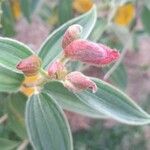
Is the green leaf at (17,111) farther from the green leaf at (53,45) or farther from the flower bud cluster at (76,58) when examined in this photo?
the flower bud cluster at (76,58)

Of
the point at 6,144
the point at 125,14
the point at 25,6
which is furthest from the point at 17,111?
the point at 125,14

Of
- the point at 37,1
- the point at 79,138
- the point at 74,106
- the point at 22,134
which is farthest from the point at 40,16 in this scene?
the point at 74,106

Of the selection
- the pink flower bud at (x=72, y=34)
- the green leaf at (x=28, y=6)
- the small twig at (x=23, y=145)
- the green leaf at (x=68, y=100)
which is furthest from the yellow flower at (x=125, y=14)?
the pink flower bud at (x=72, y=34)

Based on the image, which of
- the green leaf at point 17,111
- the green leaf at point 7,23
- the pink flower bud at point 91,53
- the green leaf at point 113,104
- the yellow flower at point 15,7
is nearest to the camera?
the pink flower bud at point 91,53

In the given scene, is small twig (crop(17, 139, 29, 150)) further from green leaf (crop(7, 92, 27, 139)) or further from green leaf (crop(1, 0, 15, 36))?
green leaf (crop(1, 0, 15, 36))

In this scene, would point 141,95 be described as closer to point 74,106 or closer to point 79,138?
point 79,138

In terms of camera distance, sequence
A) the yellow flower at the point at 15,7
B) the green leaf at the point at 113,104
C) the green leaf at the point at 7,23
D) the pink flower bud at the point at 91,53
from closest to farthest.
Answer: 1. the pink flower bud at the point at 91,53
2. the green leaf at the point at 113,104
3. the green leaf at the point at 7,23
4. the yellow flower at the point at 15,7

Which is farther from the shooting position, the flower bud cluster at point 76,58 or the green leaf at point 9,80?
the green leaf at point 9,80
